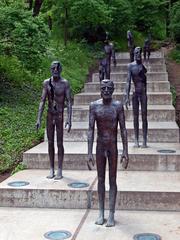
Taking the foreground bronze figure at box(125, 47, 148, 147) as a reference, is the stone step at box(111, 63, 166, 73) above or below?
above

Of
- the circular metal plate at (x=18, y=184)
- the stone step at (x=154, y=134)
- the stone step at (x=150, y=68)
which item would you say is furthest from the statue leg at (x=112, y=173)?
the stone step at (x=150, y=68)

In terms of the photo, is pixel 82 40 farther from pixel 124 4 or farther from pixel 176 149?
pixel 176 149

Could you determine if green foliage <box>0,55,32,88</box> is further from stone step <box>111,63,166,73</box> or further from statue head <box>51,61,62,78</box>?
statue head <box>51,61,62,78</box>

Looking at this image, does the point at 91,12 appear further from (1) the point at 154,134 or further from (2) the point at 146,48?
(1) the point at 154,134

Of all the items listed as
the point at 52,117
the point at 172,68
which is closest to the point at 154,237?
the point at 52,117

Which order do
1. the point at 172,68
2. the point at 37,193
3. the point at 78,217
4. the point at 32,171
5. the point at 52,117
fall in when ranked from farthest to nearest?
the point at 172,68 → the point at 32,171 → the point at 52,117 → the point at 37,193 → the point at 78,217

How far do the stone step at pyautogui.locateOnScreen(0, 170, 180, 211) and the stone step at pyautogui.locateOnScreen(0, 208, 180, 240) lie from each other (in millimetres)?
152

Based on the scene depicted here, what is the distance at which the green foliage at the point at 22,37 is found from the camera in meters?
13.5

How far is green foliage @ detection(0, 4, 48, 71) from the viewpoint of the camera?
13.5 meters

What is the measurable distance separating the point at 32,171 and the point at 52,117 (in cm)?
162

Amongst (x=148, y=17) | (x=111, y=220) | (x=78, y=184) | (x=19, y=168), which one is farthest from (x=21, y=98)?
(x=148, y=17)

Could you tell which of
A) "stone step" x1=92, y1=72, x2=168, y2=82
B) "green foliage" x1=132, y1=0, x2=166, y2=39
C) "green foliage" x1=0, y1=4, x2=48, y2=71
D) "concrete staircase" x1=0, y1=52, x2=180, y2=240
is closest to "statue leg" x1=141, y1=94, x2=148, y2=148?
"concrete staircase" x1=0, y1=52, x2=180, y2=240

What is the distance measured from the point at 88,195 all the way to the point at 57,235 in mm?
1432

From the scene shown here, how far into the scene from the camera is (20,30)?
13.5 meters
